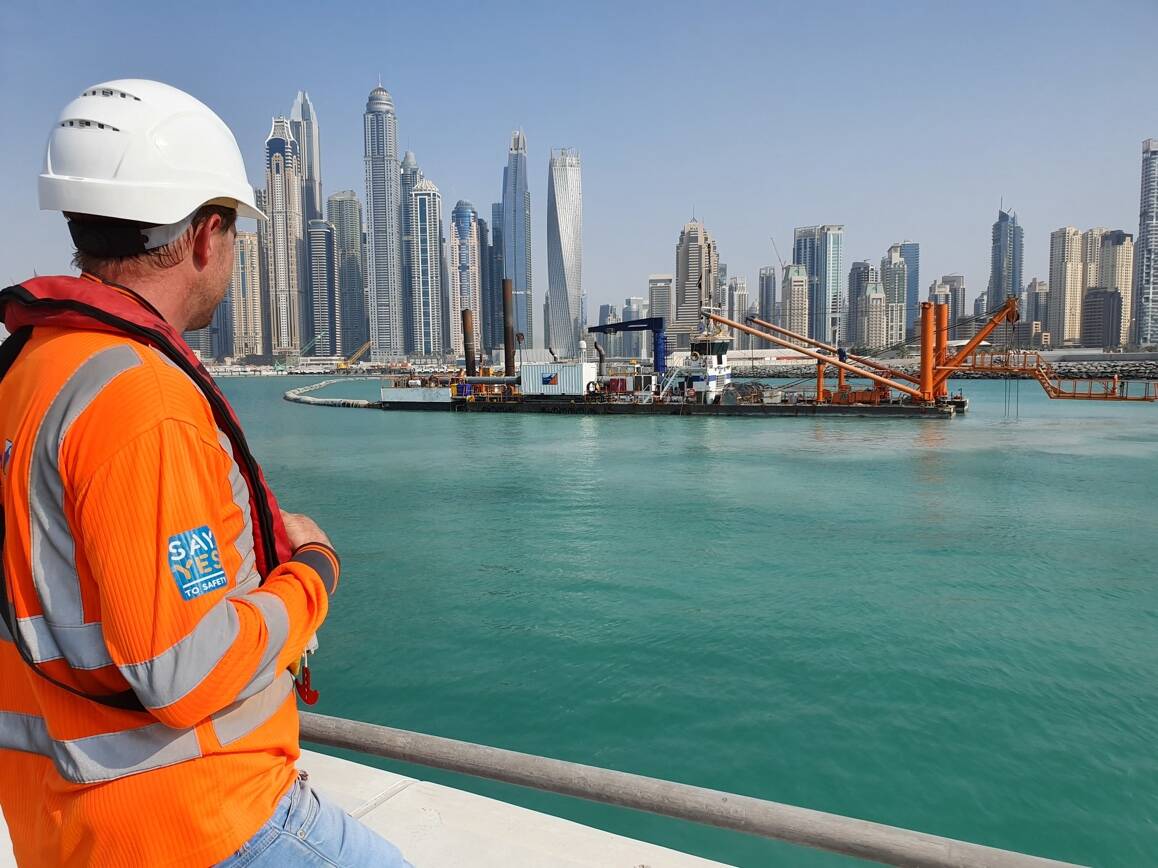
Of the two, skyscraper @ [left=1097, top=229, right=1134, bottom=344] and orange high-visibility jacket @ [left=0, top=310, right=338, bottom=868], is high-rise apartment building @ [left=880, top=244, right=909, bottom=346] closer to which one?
skyscraper @ [left=1097, top=229, right=1134, bottom=344]

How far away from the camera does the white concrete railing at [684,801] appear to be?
173cm

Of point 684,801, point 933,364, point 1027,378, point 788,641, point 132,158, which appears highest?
point 132,158

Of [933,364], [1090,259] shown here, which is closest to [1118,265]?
[1090,259]

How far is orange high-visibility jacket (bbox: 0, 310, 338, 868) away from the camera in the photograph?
0.95 m

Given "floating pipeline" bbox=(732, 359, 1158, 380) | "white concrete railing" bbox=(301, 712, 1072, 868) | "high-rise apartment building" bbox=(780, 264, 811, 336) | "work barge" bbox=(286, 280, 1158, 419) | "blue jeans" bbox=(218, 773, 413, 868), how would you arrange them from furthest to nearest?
1. "high-rise apartment building" bbox=(780, 264, 811, 336)
2. "floating pipeline" bbox=(732, 359, 1158, 380)
3. "work barge" bbox=(286, 280, 1158, 419)
4. "white concrete railing" bbox=(301, 712, 1072, 868)
5. "blue jeans" bbox=(218, 773, 413, 868)

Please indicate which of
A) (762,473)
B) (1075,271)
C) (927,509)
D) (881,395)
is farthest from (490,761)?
(1075,271)

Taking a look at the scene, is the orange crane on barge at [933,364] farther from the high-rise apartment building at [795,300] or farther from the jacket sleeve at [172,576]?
the high-rise apartment building at [795,300]

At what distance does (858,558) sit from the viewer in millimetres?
13562

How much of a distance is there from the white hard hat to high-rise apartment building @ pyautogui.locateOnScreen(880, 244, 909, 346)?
590ft

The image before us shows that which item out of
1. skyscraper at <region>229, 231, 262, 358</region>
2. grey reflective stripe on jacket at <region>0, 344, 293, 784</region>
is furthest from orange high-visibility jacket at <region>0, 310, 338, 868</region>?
skyscraper at <region>229, 231, 262, 358</region>

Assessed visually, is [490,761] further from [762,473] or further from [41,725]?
[762,473]

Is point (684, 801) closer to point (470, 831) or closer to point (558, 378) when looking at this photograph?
point (470, 831)

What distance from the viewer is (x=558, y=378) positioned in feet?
167

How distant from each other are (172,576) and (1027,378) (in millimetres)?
101336
